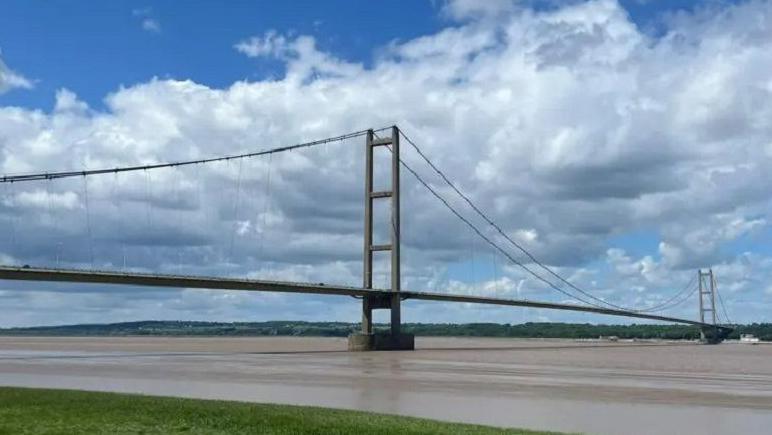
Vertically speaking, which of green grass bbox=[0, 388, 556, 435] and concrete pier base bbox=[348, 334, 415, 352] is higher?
green grass bbox=[0, 388, 556, 435]

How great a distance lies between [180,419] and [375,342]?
177ft

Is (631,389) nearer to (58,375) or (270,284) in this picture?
(58,375)

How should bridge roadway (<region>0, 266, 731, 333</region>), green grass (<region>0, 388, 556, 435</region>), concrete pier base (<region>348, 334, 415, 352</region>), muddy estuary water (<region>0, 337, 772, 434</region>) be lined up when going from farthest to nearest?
1. concrete pier base (<region>348, 334, 415, 352</region>)
2. bridge roadway (<region>0, 266, 731, 333</region>)
3. muddy estuary water (<region>0, 337, 772, 434</region>)
4. green grass (<region>0, 388, 556, 435</region>)

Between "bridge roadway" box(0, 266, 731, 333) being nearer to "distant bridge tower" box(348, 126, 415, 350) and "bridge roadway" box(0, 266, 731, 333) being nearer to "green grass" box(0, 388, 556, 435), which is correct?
"distant bridge tower" box(348, 126, 415, 350)

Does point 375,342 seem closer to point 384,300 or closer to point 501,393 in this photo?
point 384,300

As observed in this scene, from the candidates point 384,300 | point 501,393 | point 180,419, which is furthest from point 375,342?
point 180,419

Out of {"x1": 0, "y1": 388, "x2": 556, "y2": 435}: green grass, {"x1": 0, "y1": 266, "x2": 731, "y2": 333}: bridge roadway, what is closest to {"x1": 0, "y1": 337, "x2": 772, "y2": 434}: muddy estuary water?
{"x1": 0, "y1": 388, "x2": 556, "y2": 435}: green grass

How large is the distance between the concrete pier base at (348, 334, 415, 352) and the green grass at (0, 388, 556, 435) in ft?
166

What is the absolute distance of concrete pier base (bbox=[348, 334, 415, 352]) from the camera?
216 feet

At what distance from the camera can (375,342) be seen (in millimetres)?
66312

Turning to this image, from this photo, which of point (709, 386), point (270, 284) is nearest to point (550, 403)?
point (709, 386)

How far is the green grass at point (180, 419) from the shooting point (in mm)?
11734

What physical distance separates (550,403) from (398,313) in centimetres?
4674

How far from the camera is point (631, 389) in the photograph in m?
27.8
